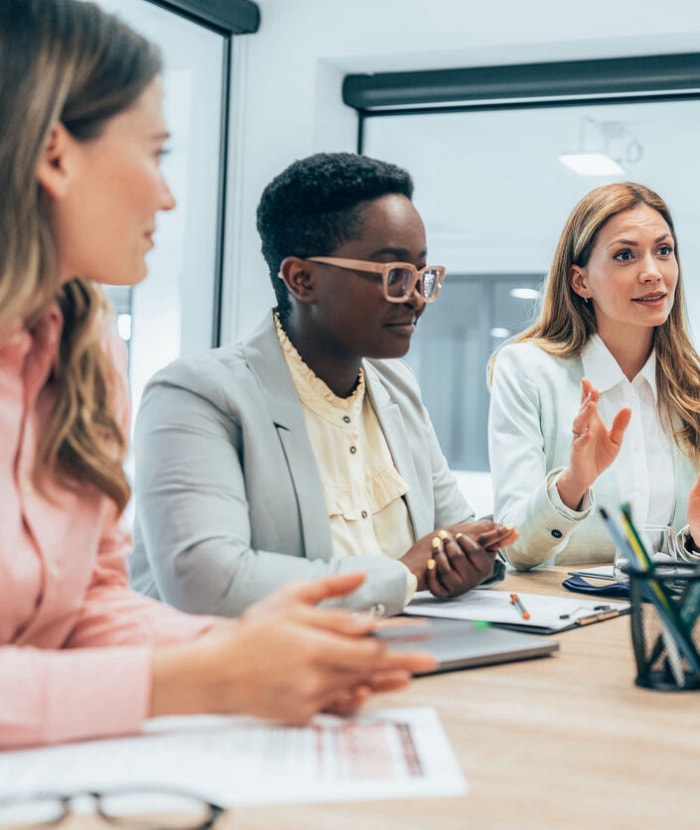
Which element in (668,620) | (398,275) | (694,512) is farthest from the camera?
(694,512)

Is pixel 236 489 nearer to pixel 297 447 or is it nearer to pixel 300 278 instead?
pixel 297 447

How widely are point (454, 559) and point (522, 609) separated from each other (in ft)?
0.49

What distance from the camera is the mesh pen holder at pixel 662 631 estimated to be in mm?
1204

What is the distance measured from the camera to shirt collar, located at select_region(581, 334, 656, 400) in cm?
262

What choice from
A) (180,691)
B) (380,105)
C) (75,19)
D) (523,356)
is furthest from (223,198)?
(180,691)

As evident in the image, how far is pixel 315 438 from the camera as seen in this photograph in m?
1.92

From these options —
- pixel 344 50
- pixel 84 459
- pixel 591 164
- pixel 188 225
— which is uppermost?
pixel 344 50

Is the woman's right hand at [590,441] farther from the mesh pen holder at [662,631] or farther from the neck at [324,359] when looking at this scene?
the mesh pen holder at [662,631]

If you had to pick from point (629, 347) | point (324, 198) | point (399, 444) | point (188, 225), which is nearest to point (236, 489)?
point (399, 444)

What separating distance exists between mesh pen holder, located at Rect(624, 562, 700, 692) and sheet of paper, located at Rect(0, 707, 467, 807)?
31 centimetres

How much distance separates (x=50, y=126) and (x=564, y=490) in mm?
1357

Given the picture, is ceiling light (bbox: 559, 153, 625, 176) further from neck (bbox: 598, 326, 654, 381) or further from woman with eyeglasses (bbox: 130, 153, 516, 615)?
woman with eyeglasses (bbox: 130, 153, 516, 615)

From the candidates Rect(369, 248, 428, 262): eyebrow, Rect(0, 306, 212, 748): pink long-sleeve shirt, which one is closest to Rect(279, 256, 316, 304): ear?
Rect(369, 248, 428, 262): eyebrow

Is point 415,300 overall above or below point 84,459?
above
